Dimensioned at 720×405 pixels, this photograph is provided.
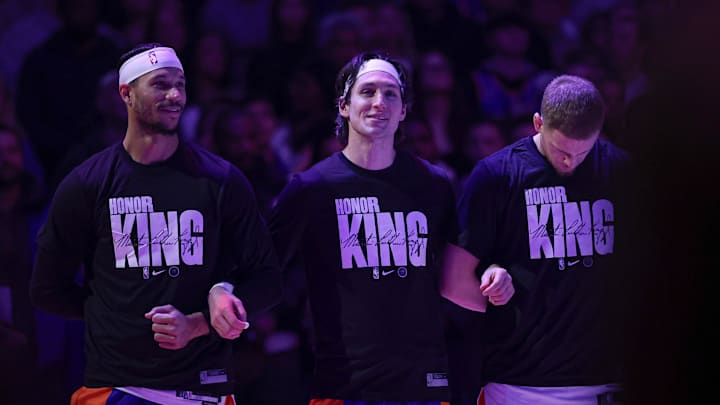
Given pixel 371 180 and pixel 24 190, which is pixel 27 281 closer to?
pixel 24 190

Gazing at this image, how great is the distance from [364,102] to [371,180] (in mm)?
351

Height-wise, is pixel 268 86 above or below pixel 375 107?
above

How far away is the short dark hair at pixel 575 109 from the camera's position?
12.6 ft

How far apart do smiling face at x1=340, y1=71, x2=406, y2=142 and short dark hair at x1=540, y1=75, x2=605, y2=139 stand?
685 millimetres

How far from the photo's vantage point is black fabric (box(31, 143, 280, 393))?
3.79m

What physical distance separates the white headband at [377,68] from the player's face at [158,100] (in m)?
0.83

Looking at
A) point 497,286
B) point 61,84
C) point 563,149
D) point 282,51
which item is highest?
point 282,51

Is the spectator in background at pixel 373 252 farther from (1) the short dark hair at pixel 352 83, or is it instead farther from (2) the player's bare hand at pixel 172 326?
(2) the player's bare hand at pixel 172 326

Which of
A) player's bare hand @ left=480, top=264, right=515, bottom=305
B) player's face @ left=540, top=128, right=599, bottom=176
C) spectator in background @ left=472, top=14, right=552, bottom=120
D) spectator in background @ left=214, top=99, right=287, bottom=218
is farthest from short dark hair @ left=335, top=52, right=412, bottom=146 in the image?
spectator in background @ left=472, top=14, right=552, bottom=120

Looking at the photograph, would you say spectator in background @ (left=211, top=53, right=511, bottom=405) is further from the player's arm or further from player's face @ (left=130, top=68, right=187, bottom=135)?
player's face @ (left=130, top=68, right=187, bottom=135)

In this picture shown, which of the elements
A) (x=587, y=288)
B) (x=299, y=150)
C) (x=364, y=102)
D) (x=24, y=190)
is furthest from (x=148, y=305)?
(x=299, y=150)

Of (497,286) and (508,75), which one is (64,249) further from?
(508,75)

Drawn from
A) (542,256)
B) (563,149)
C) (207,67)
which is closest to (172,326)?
(542,256)

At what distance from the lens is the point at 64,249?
3.88 metres
